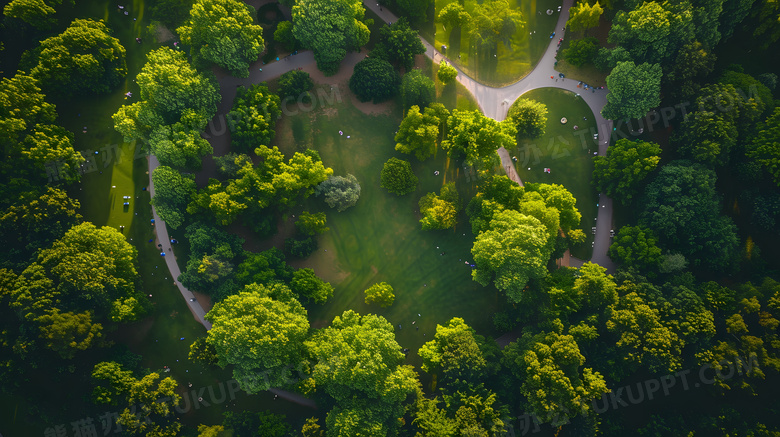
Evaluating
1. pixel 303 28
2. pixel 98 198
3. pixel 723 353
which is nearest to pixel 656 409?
pixel 723 353

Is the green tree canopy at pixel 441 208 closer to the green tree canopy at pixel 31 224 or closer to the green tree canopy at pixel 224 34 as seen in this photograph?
the green tree canopy at pixel 224 34

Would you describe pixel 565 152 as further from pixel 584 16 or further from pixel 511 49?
pixel 584 16

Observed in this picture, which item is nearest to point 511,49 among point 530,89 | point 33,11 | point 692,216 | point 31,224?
point 530,89

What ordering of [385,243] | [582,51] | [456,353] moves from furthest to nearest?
1. [385,243]
2. [582,51]
3. [456,353]

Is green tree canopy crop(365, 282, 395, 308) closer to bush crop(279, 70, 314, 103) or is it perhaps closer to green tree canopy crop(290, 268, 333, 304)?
green tree canopy crop(290, 268, 333, 304)

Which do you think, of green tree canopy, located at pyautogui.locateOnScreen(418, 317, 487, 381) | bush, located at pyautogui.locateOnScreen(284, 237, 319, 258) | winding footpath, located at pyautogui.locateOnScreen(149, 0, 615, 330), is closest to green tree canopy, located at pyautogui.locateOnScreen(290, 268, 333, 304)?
bush, located at pyautogui.locateOnScreen(284, 237, 319, 258)

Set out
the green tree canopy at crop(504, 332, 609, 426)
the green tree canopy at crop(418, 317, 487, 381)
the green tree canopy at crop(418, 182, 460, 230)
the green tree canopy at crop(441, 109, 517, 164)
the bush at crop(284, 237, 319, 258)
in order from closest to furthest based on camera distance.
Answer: the green tree canopy at crop(504, 332, 609, 426) < the green tree canopy at crop(418, 317, 487, 381) < the green tree canopy at crop(441, 109, 517, 164) < the green tree canopy at crop(418, 182, 460, 230) < the bush at crop(284, 237, 319, 258)

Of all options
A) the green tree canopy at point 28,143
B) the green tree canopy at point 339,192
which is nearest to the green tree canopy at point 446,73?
the green tree canopy at point 339,192
